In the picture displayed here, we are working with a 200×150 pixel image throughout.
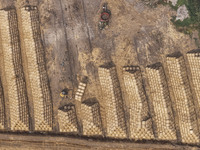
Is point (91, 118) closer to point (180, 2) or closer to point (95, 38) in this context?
point (95, 38)

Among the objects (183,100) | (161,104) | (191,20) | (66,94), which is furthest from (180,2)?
(66,94)

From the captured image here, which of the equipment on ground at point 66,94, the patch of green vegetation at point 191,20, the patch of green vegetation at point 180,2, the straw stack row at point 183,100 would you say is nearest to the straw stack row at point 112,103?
the equipment on ground at point 66,94

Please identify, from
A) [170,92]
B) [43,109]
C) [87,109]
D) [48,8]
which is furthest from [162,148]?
[48,8]

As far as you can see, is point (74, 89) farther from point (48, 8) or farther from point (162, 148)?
point (162, 148)

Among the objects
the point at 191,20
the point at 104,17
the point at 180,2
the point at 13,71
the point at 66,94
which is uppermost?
the point at 180,2

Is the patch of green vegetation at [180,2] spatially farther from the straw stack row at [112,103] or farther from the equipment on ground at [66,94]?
the equipment on ground at [66,94]

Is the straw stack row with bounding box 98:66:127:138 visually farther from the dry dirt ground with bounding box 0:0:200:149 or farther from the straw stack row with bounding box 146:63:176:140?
the straw stack row with bounding box 146:63:176:140
